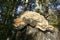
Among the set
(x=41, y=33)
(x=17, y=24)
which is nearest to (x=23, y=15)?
(x=17, y=24)

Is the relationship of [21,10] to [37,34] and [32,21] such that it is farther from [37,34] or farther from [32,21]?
[37,34]

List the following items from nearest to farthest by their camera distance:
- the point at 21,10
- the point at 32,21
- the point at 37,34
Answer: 1. the point at 37,34
2. the point at 32,21
3. the point at 21,10

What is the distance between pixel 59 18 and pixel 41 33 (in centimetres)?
117

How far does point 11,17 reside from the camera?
4.86 meters

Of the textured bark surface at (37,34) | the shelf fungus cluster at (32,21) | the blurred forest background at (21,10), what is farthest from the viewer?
the shelf fungus cluster at (32,21)

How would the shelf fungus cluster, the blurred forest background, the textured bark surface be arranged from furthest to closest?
the shelf fungus cluster → the textured bark surface → the blurred forest background

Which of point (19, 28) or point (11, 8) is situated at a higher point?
point (11, 8)

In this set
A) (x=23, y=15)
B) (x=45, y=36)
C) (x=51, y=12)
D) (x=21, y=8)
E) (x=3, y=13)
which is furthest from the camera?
(x=51, y=12)

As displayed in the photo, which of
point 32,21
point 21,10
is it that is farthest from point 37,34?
point 21,10

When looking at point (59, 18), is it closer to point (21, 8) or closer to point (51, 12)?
point (51, 12)

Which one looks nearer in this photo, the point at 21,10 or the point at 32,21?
the point at 32,21

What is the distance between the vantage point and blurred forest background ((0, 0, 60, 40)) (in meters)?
4.74

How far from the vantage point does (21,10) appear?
6.23 m

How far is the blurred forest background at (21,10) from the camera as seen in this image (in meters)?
4.74
